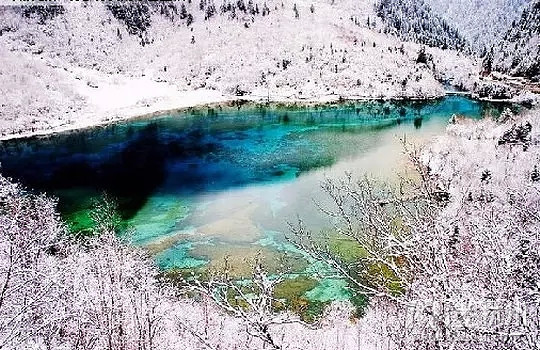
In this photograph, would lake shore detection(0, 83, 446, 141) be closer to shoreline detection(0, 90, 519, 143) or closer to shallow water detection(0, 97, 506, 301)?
shoreline detection(0, 90, 519, 143)

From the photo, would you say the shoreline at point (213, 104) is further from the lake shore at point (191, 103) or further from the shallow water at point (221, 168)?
the shallow water at point (221, 168)

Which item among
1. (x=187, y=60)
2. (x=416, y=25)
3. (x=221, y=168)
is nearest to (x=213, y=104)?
(x=187, y=60)

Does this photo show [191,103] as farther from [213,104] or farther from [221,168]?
[221,168]

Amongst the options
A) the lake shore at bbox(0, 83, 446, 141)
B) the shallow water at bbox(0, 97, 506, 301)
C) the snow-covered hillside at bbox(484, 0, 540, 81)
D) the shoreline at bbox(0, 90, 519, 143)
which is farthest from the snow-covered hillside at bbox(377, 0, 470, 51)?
the shallow water at bbox(0, 97, 506, 301)

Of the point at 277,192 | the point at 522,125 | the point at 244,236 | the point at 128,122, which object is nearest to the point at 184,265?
the point at 244,236

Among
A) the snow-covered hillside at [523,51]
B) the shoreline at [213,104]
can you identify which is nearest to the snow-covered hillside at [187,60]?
the shoreline at [213,104]

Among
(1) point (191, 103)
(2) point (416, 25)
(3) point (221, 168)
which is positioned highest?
(2) point (416, 25)
